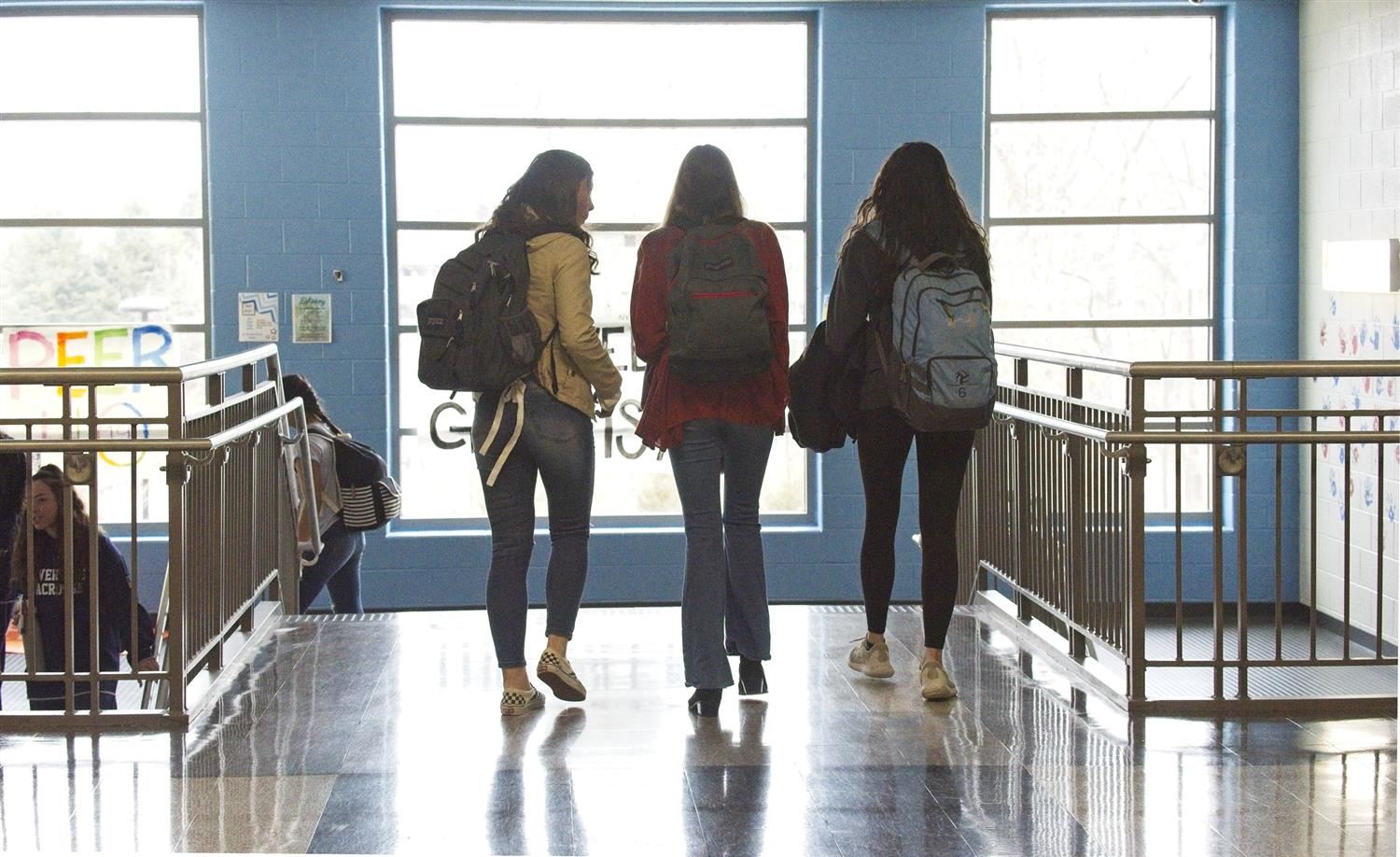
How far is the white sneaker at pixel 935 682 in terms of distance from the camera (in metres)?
4.53

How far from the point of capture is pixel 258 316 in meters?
8.55

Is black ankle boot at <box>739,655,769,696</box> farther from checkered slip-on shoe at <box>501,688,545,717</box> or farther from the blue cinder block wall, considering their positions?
the blue cinder block wall

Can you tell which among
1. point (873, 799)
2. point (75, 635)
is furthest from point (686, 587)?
point (75, 635)

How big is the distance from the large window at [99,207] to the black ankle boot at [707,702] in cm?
516

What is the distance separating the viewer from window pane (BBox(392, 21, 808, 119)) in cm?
878

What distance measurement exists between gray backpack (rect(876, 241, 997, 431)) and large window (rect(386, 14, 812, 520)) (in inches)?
183

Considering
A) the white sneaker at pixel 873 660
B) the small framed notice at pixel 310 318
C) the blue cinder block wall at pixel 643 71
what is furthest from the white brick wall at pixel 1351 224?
the small framed notice at pixel 310 318

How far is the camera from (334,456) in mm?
6691

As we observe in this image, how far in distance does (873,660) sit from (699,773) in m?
1.04

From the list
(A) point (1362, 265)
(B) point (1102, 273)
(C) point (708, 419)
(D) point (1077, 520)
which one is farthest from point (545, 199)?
(B) point (1102, 273)

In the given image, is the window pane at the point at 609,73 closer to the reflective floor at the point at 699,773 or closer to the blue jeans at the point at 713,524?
the reflective floor at the point at 699,773

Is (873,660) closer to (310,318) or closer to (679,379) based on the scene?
(679,379)

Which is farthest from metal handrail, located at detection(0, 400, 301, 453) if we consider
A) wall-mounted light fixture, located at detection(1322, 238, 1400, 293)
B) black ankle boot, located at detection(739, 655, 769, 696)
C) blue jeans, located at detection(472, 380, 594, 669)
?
wall-mounted light fixture, located at detection(1322, 238, 1400, 293)

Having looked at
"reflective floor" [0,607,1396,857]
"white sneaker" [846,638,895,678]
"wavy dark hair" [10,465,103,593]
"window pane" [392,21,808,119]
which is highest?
"window pane" [392,21,808,119]
